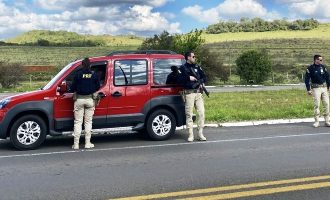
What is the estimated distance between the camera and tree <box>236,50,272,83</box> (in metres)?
41.6

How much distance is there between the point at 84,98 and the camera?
934cm

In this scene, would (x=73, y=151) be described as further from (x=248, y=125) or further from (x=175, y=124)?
(x=248, y=125)

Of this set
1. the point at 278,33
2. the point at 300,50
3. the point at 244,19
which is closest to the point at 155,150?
the point at 300,50

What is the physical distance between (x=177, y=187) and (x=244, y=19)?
115467 mm

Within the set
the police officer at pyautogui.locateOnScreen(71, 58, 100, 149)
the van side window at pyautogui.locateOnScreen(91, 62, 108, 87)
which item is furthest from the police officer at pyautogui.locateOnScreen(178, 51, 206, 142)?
the police officer at pyautogui.locateOnScreen(71, 58, 100, 149)

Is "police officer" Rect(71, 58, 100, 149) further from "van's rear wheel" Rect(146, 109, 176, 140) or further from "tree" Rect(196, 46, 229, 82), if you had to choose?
"tree" Rect(196, 46, 229, 82)

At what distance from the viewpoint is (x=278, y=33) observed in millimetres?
101000

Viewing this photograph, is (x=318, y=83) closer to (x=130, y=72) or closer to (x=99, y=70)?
(x=130, y=72)

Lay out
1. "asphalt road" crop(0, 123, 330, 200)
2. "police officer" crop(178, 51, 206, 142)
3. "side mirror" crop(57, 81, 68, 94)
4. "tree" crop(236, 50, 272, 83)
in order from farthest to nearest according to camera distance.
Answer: "tree" crop(236, 50, 272, 83) → "police officer" crop(178, 51, 206, 142) → "side mirror" crop(57, 81, 68, 94) → "asphalt road" crop(0, 123, 330, 200)

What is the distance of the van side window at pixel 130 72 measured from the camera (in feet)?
32.8

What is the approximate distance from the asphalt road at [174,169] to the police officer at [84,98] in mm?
402

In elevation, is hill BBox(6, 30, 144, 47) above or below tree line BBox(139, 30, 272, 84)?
above

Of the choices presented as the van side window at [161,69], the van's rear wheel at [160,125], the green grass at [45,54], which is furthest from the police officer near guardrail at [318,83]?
the green grass at [45,54]

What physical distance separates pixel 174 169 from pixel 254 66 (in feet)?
116
